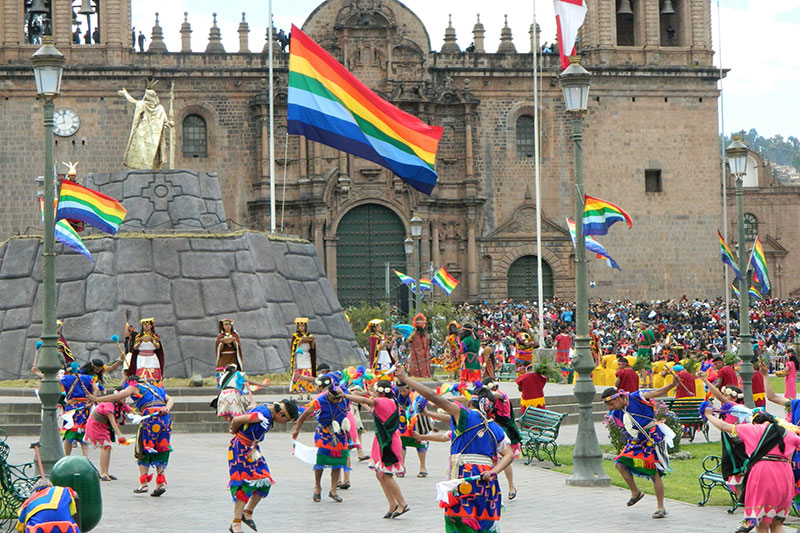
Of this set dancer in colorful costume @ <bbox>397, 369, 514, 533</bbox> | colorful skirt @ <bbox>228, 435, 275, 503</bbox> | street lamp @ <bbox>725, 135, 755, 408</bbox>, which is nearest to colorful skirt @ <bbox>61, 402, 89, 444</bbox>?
colorful skirt @ <bbox>228, 435, 275, 503</bbox>

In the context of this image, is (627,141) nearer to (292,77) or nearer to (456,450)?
(292,77)

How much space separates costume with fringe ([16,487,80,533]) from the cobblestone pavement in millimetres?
4288

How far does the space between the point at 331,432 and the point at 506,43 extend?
36.7m

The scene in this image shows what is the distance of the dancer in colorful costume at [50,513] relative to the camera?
739 centimetres

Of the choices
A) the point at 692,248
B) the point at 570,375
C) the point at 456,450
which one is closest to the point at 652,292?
the point at 692,248

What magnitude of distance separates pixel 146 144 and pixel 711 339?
20.6 m

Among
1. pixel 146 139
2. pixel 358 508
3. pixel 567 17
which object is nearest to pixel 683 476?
pixel 358 508

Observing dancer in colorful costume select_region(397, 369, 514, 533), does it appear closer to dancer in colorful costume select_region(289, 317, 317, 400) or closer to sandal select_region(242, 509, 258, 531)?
sandal select_region(242, 509, 258, 531)

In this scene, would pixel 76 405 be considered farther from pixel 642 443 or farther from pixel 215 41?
pixel 215 41

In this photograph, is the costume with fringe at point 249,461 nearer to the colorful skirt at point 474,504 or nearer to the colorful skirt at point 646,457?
the colorful skirt at point 474,504

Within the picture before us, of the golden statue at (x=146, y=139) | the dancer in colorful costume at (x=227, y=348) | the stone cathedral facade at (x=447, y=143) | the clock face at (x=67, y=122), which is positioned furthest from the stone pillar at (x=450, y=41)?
the dancer in colorful costume at (x=227, y=348)

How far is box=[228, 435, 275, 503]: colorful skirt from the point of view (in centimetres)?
1162

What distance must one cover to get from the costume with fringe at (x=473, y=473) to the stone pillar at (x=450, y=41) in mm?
39278

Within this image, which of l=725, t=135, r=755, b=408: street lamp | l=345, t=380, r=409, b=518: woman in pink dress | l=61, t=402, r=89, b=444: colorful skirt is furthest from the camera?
l=725, t=135, r=755, b=408: street lamp
